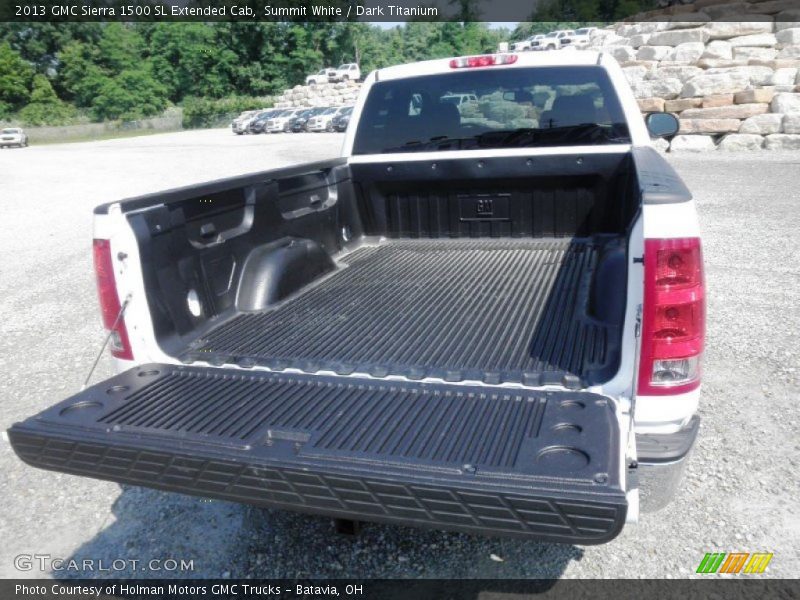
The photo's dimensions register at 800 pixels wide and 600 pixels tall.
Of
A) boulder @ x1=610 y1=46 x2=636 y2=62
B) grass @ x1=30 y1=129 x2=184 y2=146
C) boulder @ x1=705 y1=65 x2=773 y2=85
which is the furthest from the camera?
grass @ x1=30 y1=129 x2=184 y2=146

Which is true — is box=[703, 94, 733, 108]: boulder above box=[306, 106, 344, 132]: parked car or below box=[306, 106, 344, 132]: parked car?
above

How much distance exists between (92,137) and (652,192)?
214 feet

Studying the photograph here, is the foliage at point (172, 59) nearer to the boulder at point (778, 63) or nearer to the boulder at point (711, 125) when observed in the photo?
the boulder at point (778, 63)

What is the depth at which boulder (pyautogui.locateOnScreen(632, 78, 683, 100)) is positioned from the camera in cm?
1917

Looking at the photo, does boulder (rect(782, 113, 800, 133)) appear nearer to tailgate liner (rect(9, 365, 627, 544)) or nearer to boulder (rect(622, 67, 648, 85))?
boulder (rect(622, 67, 648, 85))

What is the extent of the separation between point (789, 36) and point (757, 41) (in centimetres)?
86

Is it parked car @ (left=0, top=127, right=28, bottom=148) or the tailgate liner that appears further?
parked car @ (left=0, top=127, right=28, bottom=148)

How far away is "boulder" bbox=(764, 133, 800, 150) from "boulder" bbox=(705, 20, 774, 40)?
20.1ft

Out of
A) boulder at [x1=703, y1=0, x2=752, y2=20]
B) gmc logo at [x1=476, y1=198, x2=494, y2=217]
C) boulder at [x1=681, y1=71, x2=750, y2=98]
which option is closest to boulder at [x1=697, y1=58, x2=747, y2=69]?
boulder at [x1=681, y1=71, x2=750, y2=98]

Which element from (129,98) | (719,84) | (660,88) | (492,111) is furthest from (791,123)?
(129,98)

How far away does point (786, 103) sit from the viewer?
1709cm

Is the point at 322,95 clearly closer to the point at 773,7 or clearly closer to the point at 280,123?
the point at 280,123

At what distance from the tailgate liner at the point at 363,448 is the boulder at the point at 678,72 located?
20158mm

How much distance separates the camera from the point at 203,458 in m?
2.12
